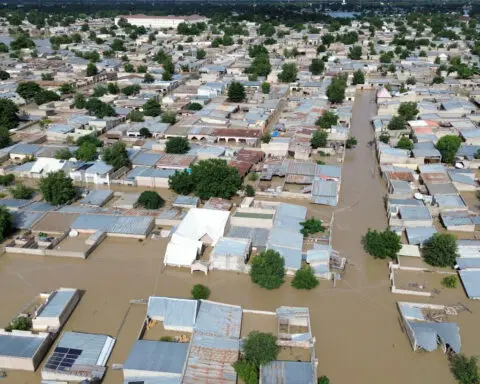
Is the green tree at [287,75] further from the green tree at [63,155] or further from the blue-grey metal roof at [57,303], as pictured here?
the blue-grey metal roof at [57,303]

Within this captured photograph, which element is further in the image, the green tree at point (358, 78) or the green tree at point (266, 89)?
the green tree at point (358, 78)

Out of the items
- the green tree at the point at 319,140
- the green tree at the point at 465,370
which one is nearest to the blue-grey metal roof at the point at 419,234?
the green tree at the point at 465,370

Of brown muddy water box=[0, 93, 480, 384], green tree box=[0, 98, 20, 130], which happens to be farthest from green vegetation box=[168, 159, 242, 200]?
green tree box=[0, 98, 20, 130]

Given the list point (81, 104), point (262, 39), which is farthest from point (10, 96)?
point (262, 39)

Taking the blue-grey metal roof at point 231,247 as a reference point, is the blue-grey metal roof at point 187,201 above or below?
below

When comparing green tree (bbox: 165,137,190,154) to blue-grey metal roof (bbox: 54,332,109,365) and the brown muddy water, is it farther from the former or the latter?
blue-grey metal roof (bbox: 54,332,109,365)

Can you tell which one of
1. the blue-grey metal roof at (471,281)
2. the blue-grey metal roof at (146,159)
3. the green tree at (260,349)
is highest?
the green tree at (260,349)
